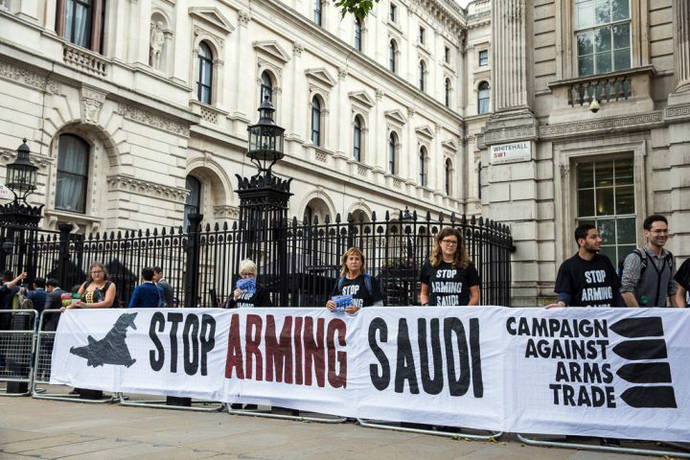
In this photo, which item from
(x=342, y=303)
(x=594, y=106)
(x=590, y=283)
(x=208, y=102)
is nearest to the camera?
(x=590, y=283)

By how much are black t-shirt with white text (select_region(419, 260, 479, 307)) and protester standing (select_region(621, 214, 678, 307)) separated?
A: 1.53 metres

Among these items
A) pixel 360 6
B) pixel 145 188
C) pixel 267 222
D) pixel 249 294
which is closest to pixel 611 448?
pixel 249 294

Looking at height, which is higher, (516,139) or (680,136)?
(516,139)

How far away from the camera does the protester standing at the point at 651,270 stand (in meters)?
7.14

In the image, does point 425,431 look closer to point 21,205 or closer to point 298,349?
point 298,349

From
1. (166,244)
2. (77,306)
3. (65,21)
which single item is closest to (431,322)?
(77,306)

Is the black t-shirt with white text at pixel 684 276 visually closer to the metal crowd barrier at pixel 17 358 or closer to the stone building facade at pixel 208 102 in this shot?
the metal crowd barrier at pixel 17 358

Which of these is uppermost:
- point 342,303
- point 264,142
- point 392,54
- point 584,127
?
point 392,54

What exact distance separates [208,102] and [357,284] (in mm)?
24248

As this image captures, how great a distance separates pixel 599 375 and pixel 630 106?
27.7 ft

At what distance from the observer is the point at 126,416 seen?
7.94 meters

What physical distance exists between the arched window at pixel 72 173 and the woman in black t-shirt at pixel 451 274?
19001 millimetres

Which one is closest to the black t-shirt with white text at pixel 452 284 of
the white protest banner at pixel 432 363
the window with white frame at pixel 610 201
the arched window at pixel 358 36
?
the white protest banner at pixel 432 363

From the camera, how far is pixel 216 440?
21.0 ft
